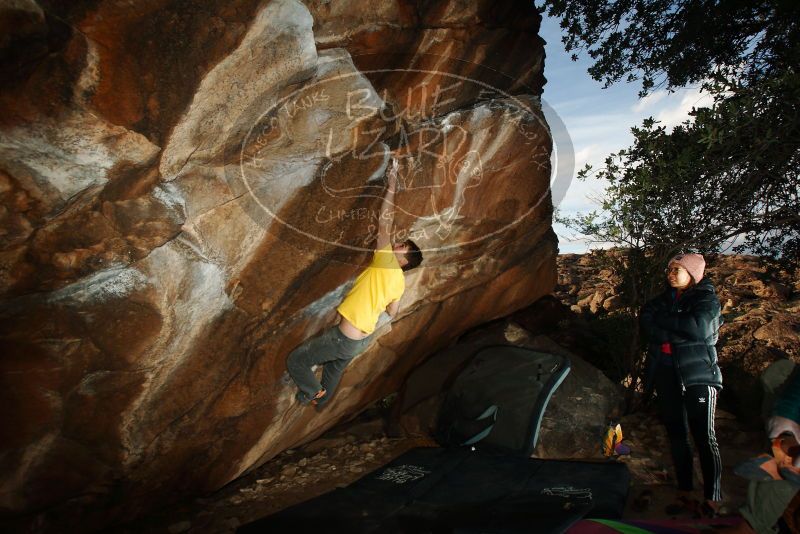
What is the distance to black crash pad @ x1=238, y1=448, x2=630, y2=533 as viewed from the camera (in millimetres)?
3029

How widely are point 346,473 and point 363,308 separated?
103 inches

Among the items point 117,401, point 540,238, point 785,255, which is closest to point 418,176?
point 540,238

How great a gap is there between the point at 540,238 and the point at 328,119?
13.6ft

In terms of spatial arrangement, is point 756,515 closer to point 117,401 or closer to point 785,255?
point 117,401

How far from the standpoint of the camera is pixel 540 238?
6.71m

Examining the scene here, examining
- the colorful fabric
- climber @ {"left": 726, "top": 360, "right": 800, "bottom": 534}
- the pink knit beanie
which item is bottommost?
the colorful fabric

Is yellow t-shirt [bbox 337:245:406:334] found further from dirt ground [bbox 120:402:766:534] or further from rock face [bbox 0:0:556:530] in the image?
dirt ground [bbox 120:402:766:534]

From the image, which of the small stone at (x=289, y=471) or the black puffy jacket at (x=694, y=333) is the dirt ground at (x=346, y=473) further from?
the black puffy jacket at (x=694, y=333)

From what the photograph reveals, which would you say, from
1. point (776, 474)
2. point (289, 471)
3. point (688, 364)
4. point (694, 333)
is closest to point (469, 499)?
point (776, 474)

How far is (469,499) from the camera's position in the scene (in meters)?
3.42

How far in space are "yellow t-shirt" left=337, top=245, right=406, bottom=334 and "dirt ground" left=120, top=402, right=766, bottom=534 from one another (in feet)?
A: 7.81

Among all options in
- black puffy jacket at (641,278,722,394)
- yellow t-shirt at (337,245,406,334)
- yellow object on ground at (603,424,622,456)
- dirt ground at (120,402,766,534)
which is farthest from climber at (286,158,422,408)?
yellow object on ground at (603,424,622,456)

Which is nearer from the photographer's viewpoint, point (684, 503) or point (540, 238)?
point (684, 503)

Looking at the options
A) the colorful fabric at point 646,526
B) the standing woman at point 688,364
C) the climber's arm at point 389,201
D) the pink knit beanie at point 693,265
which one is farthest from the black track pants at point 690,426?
the climber's arm at point 389,201
